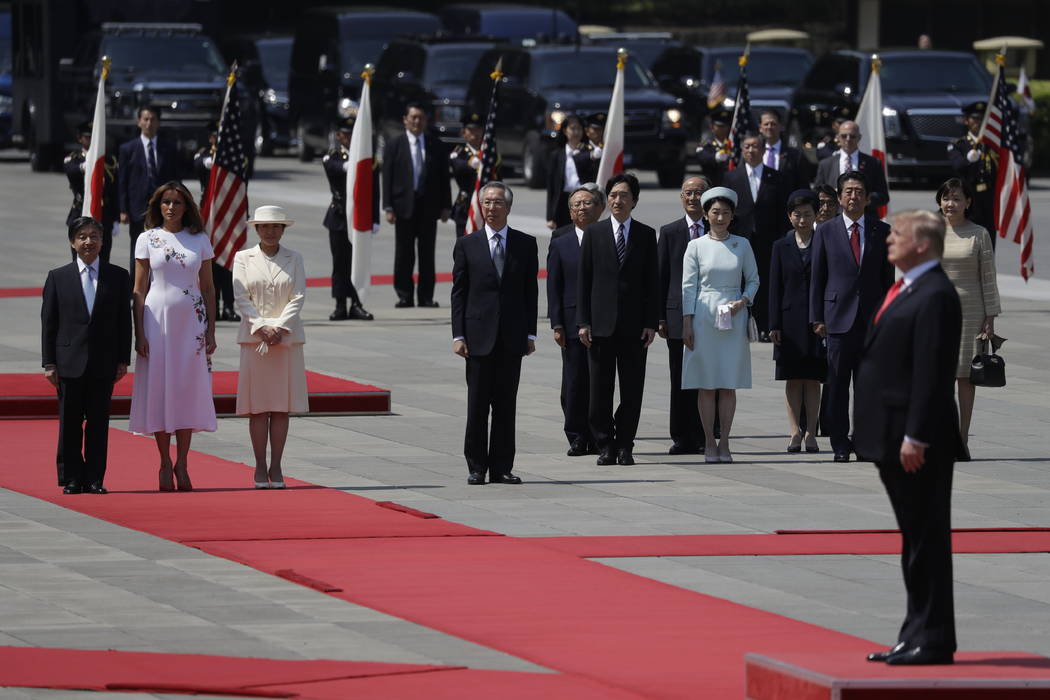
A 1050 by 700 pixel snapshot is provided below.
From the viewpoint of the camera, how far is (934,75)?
35281 millimetres

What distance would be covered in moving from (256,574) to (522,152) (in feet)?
85.6

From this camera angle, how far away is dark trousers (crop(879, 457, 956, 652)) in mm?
8078

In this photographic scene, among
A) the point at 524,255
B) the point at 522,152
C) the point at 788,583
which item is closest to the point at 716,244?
the point at 524,255

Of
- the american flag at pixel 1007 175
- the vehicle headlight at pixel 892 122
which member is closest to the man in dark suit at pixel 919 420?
the american flag at pixel 1007 175

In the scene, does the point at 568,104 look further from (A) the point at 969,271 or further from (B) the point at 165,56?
(A) the point at 969,271

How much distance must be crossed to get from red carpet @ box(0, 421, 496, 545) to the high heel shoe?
0.20 feet

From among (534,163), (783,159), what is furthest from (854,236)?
(534,163)

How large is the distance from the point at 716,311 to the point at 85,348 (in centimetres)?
383

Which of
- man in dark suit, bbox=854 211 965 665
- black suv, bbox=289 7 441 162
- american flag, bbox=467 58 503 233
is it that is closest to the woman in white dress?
man in dark suit, bbox=854 211 965 665

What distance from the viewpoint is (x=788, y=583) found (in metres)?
10.2

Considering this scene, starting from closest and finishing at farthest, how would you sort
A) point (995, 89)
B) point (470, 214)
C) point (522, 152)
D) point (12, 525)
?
point (12, 525), point (470, 214), point (995, 89), point (522, 152)

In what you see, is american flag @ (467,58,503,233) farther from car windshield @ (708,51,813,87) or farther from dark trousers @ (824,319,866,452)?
car windshield @ (708,51,813,87)

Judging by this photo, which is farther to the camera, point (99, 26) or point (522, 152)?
point (99, 26)

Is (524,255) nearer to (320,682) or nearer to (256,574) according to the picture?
(256,574)
